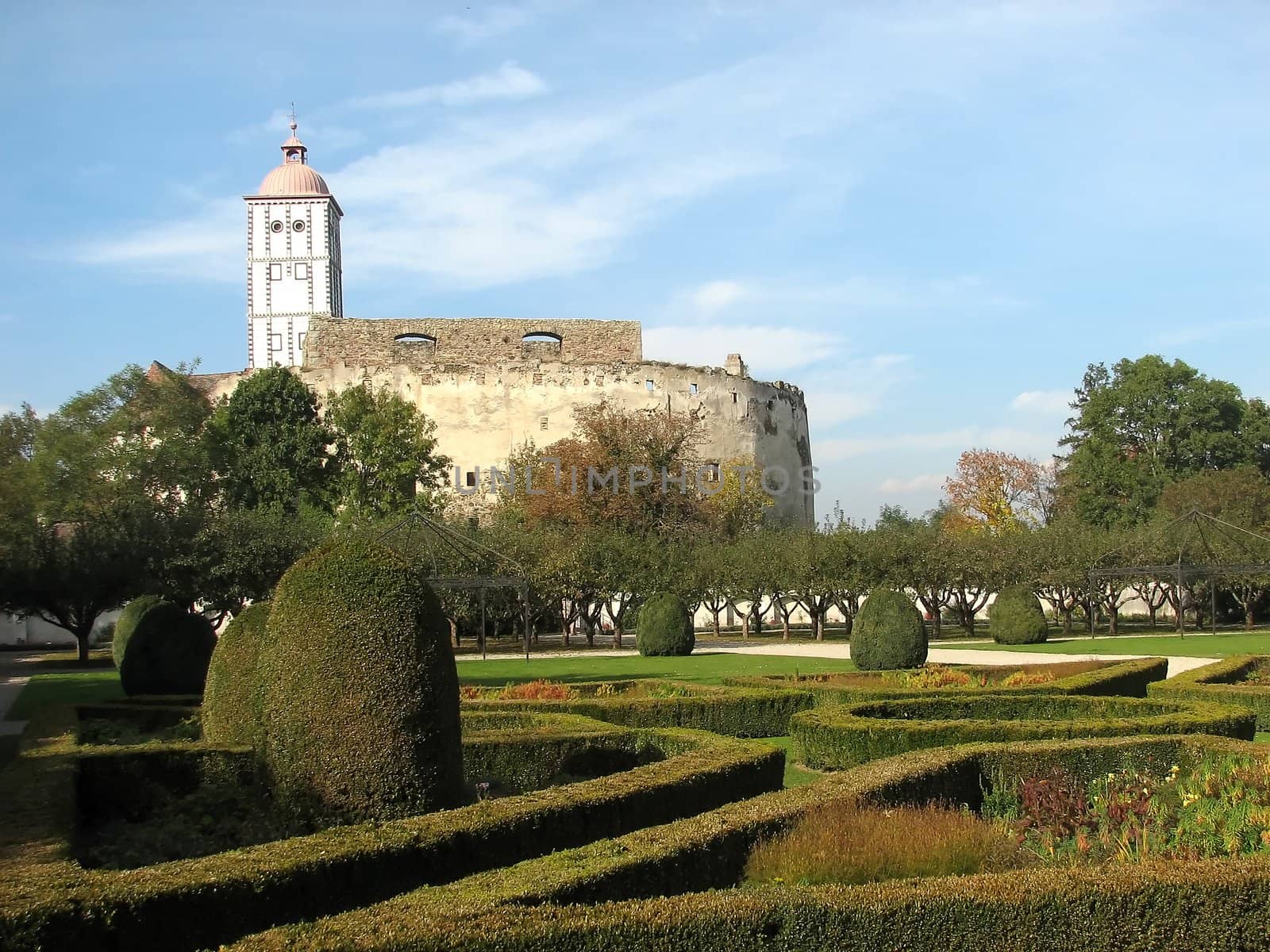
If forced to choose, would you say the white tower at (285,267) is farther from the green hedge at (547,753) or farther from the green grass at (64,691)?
the green hedge at (547,753)

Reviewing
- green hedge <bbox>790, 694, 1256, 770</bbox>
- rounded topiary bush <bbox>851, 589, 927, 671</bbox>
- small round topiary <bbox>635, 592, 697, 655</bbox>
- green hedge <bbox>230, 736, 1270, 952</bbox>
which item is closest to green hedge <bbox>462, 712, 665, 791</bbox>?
green hedge <bbox>790, 694, 1256, 770</bbox>

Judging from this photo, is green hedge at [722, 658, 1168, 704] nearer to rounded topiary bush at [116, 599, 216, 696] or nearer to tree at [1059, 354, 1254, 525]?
rounded topiary bush at [116, 599, 216, 696]

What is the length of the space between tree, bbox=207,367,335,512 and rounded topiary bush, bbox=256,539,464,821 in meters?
30.6

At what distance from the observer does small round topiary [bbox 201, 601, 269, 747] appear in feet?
27.7

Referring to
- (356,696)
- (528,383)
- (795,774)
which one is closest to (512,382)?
(528,383)

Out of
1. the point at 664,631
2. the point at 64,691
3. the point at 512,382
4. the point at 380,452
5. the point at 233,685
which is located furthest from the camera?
the point at 512,382

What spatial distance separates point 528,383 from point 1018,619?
21.0 metres

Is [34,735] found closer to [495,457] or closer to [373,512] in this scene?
[373,512]

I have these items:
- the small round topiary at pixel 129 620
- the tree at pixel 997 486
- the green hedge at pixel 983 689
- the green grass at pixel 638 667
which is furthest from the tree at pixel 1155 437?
the small round topiary at pixel 129 620

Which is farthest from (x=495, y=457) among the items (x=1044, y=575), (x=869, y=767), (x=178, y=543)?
(x=869, y=767)

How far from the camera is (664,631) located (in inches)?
941

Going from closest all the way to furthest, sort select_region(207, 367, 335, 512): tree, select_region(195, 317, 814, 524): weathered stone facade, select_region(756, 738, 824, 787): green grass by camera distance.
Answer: select_region(756, 738, 824, 787): green grass
select_region(207, 367, 335, 512): tree
select_region(195, 317, 814, 524): weathered stone facade

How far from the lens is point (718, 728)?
38.4ft

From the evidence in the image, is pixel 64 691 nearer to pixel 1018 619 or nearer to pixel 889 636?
pixel 889 636
